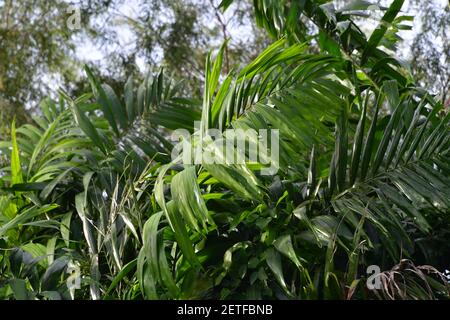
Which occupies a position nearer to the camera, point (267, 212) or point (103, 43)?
point (267, 212)

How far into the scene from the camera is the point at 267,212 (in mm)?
2387

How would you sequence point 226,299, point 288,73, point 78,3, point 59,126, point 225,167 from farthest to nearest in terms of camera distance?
1. point 78,3
2. point 59,126
3. point 288,73
4. point 226,299
5. point 225,167

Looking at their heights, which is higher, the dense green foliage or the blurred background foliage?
the blurred background foliage

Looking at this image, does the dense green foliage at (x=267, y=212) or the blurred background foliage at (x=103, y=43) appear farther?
the blurred background foliage at (x=103, y=43)

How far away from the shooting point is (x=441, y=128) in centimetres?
253

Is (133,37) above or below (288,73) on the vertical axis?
above

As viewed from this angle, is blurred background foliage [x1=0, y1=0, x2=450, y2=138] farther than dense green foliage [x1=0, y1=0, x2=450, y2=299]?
Yes

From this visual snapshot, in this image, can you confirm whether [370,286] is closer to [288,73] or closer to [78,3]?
[288,73]

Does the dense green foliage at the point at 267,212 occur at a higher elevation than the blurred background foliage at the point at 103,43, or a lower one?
lower

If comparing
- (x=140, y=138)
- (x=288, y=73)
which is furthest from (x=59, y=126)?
(x=288, y=73)

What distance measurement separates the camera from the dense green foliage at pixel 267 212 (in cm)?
214

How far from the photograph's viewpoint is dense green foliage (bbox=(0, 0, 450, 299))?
214cm

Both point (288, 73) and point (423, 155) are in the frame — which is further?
point (288, 73)

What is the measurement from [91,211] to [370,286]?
1.06 meters
